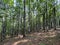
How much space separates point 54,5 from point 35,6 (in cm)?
371

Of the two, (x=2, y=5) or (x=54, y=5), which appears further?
(x=54, y=5)

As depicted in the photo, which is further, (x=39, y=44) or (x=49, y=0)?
(x=49, y=0)

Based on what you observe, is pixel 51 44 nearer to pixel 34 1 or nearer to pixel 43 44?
pixel 43 44

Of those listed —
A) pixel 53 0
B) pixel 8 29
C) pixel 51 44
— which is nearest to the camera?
pixel 51 44

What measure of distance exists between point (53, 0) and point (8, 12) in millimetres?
8471

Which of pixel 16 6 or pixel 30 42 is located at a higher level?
pixel 16 6

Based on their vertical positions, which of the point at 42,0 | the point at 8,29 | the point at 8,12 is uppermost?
the point at 42,0

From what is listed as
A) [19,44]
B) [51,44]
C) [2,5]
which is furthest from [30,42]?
[2,5]

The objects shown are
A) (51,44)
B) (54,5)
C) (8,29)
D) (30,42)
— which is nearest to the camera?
(51,44)

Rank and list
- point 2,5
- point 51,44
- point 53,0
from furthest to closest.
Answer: point 53,0 < point 2,5 < point 51,44

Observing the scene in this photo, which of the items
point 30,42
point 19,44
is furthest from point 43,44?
point 19,44

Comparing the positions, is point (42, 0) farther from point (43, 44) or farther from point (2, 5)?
point (43, 44)

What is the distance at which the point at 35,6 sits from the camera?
26.1m

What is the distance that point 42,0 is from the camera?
22812 millimetres
